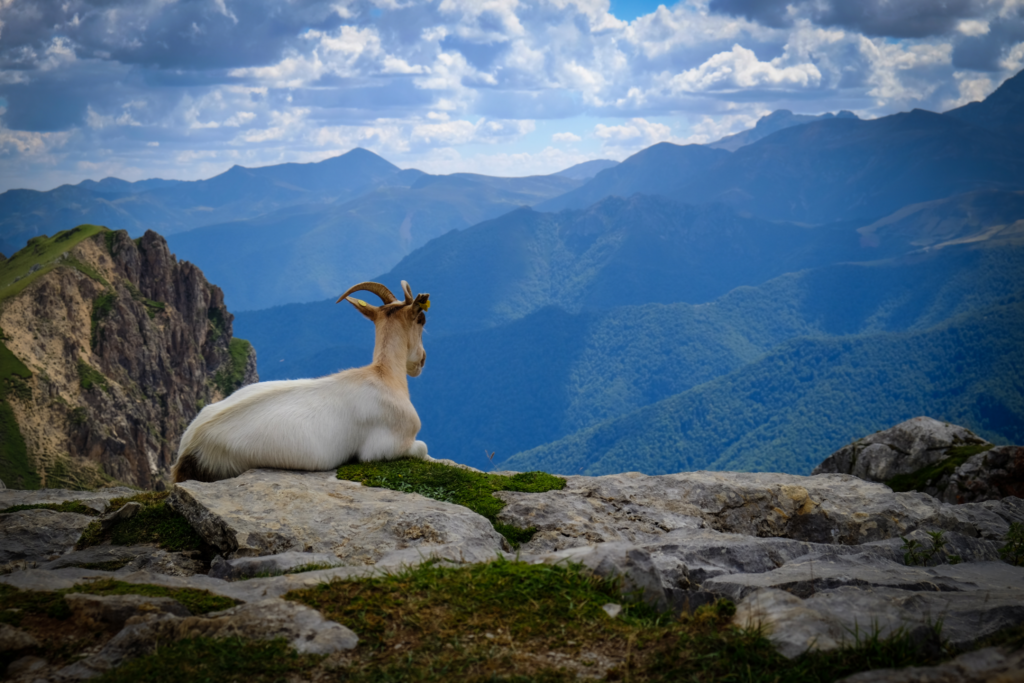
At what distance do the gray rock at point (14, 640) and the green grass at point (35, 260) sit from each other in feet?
312

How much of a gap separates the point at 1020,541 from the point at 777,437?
190 meters

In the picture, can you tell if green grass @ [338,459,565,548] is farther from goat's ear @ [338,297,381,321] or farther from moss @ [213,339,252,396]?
moss @ [213,339,252,396]

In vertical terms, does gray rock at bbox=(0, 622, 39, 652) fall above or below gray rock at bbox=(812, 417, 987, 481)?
above

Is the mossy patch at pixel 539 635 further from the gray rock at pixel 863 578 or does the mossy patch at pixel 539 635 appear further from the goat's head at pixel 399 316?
the goat's head at pixel 399 316

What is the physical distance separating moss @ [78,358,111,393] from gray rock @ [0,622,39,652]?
90.9 m

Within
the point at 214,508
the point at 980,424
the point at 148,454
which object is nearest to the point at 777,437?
the point at 980,424

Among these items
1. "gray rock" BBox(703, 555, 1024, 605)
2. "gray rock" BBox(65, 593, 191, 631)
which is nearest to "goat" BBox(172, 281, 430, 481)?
"gray rock" BBox(65, 593, 191, 631)

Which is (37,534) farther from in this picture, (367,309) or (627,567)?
(627,567)

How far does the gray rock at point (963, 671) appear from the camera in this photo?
4.25 meters

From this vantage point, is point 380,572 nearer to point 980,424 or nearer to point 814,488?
point 814,488

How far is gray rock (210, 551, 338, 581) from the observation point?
6992 mm

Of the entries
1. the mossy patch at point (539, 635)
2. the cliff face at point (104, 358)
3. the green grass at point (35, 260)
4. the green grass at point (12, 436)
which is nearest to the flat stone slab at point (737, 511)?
the mossy patch at point (539, 635)

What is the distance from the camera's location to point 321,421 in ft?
36.3

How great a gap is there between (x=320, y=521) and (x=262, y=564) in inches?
51.6
